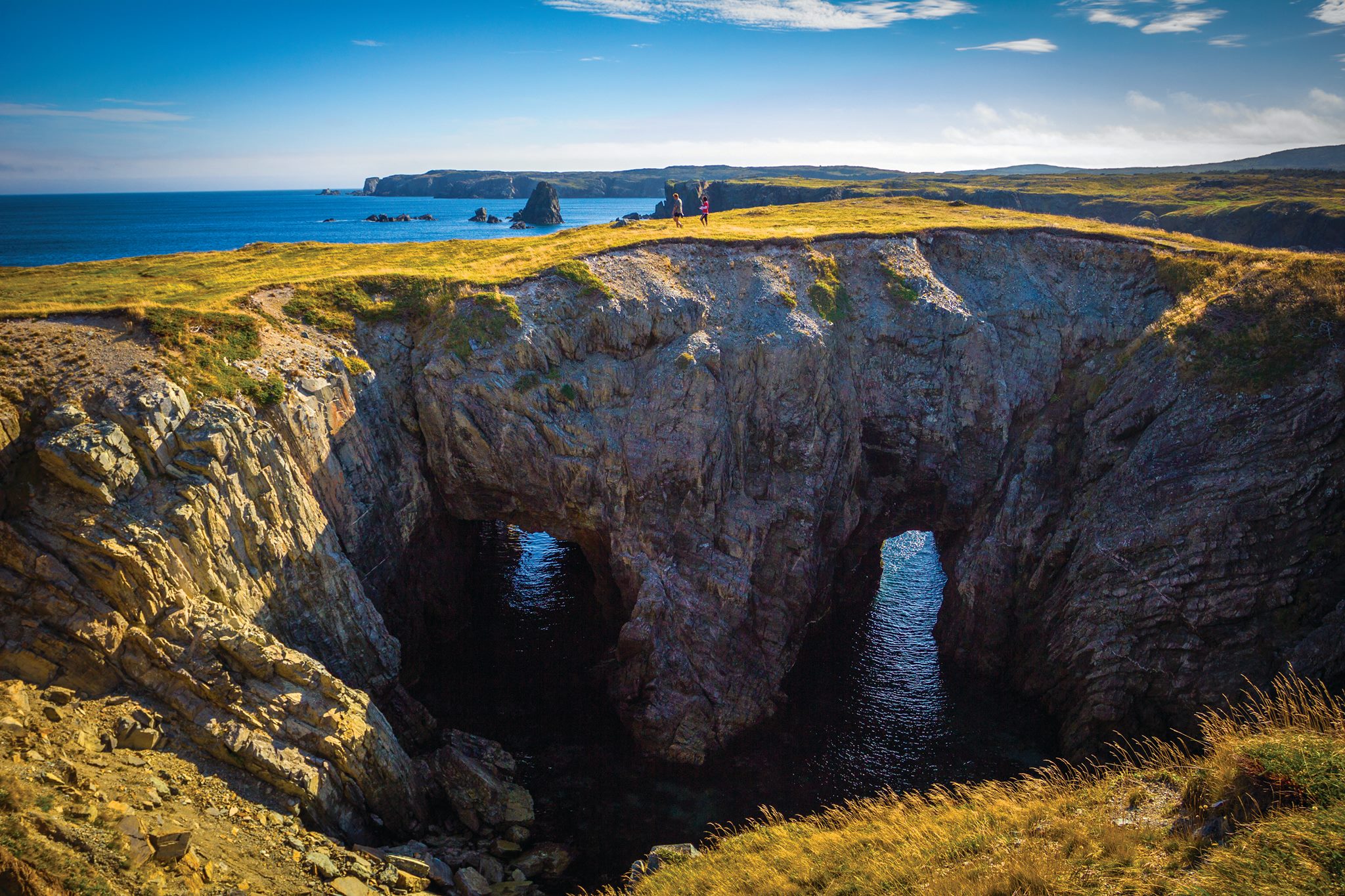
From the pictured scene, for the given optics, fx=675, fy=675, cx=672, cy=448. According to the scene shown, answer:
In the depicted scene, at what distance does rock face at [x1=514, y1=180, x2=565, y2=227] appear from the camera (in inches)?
7589

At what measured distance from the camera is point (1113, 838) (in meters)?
13.4

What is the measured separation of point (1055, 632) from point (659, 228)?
3554 centimetres

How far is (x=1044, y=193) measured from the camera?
436ft

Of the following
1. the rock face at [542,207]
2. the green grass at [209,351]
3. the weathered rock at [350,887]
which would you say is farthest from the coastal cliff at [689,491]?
the rock face at [542,207]

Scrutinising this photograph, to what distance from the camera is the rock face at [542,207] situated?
632 feet

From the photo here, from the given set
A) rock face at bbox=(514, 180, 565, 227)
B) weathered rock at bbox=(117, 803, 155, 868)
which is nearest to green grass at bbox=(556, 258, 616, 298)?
weathered rock at bbox=(117, 803, 155, 868)

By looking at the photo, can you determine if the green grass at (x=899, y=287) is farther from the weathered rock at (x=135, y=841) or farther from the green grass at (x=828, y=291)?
the weathered rock at (x=135, y=841)

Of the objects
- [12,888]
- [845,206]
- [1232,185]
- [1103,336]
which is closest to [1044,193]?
[1232,185]

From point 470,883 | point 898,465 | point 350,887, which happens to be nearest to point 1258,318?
point 898,465

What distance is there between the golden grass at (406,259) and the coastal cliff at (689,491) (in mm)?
1856

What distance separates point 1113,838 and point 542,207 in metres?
A: 200

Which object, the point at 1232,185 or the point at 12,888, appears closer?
the point at 12,888

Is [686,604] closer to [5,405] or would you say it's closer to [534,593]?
[534,593]

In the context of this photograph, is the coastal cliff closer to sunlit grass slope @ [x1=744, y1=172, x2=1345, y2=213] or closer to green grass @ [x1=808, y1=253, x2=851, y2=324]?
green grass @ [x1=808, y1=253, x2=851, y2=324]
